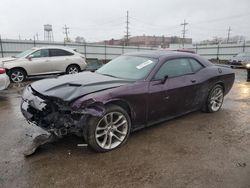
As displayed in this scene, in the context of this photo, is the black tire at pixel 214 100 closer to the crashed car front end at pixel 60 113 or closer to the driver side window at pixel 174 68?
the driver side window at pixel 174 68

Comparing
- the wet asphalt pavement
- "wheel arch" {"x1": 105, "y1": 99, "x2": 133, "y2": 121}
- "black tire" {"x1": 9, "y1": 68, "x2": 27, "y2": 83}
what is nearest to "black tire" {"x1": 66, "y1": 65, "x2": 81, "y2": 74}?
"black tire" {"x1": 9, "y1": 68, "x2": 27, "y2": 83}

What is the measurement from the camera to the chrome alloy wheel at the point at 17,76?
952 centimetres

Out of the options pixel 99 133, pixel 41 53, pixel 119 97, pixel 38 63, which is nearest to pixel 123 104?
pixel 119 97

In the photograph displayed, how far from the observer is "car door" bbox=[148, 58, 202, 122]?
3883 millimetres

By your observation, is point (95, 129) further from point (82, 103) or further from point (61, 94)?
point (61, 94)

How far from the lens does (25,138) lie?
383 centimetres

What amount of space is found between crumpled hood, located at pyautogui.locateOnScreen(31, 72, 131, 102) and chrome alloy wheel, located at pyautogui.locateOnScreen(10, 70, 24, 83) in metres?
6.50

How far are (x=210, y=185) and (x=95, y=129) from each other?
1648 mm

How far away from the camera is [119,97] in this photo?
337cm

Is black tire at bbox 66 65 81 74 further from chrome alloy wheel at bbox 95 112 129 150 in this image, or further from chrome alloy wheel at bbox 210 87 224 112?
chrome alloy wheel at bbox 95 112 129 150

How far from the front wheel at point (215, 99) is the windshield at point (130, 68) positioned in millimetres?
1900

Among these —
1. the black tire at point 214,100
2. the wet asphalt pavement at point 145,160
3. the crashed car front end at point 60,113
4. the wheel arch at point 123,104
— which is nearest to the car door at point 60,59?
the wet asphalt pavement at point 145,160

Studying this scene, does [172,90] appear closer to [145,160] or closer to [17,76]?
[145,160]

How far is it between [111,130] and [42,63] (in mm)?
7731
